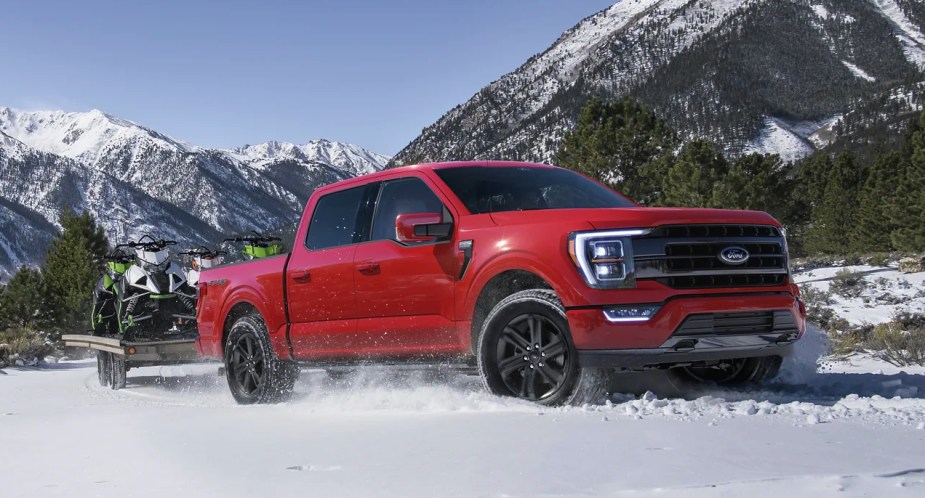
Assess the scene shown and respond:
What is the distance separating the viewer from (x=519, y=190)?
612cm

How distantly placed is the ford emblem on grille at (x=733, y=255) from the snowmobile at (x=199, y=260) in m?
6.83

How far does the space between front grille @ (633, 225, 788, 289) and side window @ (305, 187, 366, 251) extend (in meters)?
2.45

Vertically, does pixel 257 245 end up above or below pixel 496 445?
above

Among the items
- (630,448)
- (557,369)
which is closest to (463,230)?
(557,369)

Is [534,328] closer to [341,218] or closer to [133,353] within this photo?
[341,218]

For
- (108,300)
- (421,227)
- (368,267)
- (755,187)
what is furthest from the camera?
(755,187)

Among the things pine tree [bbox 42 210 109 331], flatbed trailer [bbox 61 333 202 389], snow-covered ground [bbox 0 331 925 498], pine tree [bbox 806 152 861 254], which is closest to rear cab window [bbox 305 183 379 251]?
snow-covered ground [bbox 0 331 925 498]

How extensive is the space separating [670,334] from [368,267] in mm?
2303

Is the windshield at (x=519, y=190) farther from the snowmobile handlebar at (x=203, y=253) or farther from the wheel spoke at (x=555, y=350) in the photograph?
the snowmobile handlebar at (x=203, y=253)

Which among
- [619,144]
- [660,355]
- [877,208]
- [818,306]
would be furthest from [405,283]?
[877,208]

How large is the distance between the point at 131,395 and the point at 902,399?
6.81m

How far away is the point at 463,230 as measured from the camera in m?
5.57

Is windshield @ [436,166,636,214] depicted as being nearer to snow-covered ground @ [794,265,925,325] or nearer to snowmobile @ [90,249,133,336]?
snowmobile @ [90,249,133,336]

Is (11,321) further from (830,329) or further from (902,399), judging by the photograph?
(902,399)
